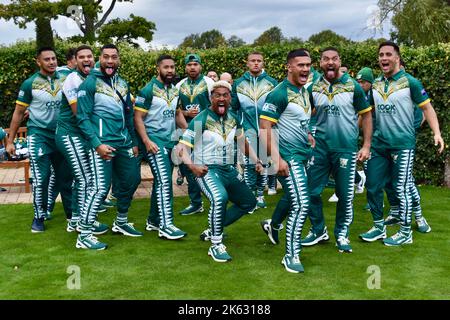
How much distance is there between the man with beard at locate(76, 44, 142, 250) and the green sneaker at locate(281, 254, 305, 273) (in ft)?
6.72

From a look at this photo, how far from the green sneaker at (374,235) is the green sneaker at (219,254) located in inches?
68.5

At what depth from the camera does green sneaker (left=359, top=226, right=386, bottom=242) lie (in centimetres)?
633

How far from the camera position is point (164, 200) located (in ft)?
20.9

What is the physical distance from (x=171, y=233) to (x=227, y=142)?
4.97ft

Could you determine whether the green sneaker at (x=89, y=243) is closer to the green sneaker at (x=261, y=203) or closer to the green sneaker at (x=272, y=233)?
the green sneaker at (x=272, y=233)

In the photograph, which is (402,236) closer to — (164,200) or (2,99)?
(164,200)

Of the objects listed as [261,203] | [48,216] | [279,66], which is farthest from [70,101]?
[279,66]

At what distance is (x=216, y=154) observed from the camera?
548 cm

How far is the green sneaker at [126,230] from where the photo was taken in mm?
6621

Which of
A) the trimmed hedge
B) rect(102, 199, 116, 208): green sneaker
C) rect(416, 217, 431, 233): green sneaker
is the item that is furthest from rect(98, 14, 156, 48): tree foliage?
rect(416, 217, 431, 233): green sneaker

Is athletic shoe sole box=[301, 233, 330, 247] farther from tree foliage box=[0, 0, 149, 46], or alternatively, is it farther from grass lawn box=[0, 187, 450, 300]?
tree foliage box=[0, 0, 149, 46]

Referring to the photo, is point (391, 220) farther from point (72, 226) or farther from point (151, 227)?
point (72, 226)

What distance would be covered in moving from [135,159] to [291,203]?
80.7 inches
